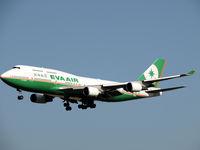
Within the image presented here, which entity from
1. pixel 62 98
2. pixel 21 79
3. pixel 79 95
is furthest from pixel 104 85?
pixel 21 79

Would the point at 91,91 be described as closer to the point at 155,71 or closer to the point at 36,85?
the point at 36,85

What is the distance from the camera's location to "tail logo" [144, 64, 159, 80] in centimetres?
6284

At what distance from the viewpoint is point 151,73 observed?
63.4 metres

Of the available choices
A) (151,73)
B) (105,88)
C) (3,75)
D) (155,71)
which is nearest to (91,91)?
(105,88)

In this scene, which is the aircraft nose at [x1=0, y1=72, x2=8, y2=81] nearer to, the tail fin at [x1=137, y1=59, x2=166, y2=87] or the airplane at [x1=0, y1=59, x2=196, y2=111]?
the airplane at [x1=0, y1=59, x2=196, y2=111]

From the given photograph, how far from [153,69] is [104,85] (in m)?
15.0

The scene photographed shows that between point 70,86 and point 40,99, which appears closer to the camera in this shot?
point 70,86

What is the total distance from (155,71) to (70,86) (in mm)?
18841

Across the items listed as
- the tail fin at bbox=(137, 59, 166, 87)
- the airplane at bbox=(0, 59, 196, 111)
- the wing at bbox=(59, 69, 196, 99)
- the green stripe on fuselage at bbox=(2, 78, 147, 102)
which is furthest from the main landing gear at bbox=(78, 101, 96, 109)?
the tail fin at bbox=(137, 59, 166, 87)

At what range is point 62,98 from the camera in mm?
54906

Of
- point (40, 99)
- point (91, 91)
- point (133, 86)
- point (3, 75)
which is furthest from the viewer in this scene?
point (40, 99)

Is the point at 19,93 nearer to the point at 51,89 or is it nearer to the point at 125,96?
the point at 51,89

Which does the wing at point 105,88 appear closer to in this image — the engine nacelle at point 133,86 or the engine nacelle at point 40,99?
the engine nacelle at point 133,86

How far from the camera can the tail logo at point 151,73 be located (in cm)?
6284
